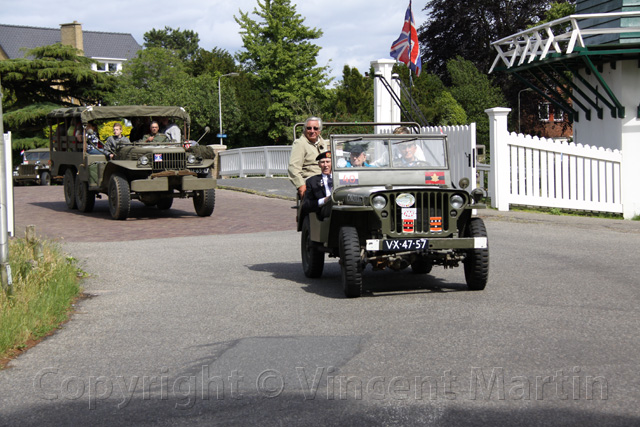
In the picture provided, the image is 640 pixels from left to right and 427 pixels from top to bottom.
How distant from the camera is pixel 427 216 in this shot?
8453mm

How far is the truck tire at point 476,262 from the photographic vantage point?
8.44 meters

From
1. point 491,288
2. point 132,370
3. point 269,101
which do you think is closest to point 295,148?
point 491,288

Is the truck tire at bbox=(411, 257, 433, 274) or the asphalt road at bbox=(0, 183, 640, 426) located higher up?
the truck tire at bbox=(411, 257, 433, 274)

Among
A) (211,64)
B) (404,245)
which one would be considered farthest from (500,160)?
(211,64)

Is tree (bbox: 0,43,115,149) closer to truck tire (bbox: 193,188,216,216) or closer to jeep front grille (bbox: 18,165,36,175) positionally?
jeep front grille (bbox: 18,165,36,175)

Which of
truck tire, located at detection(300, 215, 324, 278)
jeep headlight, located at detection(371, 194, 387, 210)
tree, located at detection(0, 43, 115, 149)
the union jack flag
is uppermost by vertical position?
tree, located at detection(0, 43, 115, 149)

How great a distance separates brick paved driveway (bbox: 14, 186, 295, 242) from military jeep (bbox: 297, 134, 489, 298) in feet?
16.9

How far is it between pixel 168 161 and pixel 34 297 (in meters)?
9.84

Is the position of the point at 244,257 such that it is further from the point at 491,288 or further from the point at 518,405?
the point at 518,405

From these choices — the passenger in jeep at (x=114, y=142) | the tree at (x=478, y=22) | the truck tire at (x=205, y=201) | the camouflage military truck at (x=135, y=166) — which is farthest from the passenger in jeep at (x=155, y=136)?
the tree at (x=478, y=22)

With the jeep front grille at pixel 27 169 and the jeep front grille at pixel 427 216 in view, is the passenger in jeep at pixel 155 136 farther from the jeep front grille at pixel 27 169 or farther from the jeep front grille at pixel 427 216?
the jeep front grille at pixel 27 169

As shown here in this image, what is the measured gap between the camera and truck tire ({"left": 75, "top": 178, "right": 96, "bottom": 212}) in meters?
18.8

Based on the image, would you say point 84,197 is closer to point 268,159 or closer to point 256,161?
point 268,159

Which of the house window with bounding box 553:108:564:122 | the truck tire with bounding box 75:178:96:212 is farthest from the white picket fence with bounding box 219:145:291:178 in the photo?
the house window with bounding box 553:108:564:122
